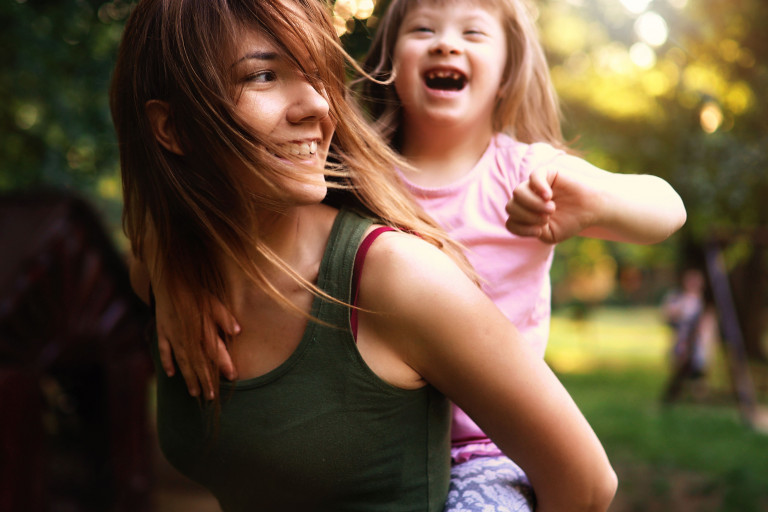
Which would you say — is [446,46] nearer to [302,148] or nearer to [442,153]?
[442,153]

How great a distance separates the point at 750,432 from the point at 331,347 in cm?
793

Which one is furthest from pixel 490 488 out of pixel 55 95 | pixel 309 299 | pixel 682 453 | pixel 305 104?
pixel 682 453

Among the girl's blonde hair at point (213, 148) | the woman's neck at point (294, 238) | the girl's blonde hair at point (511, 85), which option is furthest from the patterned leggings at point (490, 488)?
the girl's blonde hair at point (511, 85)

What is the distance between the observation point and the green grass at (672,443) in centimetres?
626

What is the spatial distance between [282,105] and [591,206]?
58 cm

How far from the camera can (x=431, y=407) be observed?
4.56ft

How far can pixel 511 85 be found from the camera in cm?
182

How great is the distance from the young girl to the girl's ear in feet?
1.35

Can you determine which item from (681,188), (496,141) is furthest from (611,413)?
(496,141)

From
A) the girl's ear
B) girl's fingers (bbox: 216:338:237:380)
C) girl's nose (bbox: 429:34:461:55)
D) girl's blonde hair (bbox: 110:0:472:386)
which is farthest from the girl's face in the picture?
girl's fingers (bbox: 216:338:237:380)

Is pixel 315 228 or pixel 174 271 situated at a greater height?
pixel 315 228

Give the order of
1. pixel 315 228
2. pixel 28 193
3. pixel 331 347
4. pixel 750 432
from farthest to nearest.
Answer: pixel 750 432
pixel 28 193
pixel 315 228
pixel 331 347

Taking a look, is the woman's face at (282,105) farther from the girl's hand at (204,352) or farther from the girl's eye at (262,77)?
the girl's hand at (204,352)

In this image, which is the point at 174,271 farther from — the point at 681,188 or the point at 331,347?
the point at 681,188
